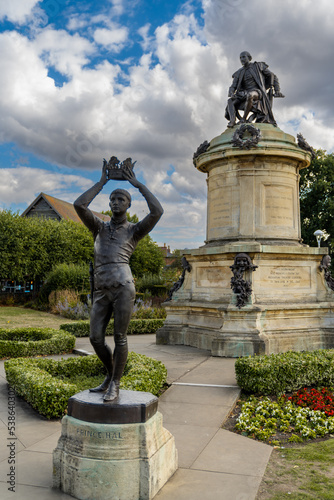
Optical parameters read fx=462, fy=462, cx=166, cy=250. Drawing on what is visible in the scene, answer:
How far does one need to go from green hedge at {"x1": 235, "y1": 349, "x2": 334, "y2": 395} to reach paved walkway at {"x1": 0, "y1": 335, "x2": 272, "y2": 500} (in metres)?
0.36

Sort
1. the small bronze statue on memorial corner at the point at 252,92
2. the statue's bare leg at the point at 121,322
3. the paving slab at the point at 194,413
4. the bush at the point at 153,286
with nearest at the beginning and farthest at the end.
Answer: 1. the statue's bare leg at the point at 121,322
2. the paving slab at the point at 194,413
3. the small bronze statue on memorial corner at the point at 252,92
4. the bush at the point at 153,286

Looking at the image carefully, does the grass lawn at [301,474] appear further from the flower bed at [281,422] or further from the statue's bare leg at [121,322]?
the statue's bare leg at [121,322]

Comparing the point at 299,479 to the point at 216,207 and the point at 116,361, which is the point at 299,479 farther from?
the point at 216,207

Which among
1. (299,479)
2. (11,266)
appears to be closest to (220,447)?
(299,479)

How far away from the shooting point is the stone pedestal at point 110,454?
4031mm

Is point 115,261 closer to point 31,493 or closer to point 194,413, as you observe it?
point 31,493

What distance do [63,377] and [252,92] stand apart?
926cm

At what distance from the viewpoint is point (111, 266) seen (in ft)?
15.3

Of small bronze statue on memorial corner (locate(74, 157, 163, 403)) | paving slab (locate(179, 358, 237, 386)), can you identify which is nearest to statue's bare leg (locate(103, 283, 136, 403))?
small bronze statue on memorial corner (locate(74, 157, 163, 403))

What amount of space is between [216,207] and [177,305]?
9.83 ft

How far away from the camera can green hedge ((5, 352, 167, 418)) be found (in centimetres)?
648

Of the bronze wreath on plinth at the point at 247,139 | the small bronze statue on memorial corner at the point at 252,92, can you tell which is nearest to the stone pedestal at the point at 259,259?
the bronze wreath on plinth at the point at 247,139

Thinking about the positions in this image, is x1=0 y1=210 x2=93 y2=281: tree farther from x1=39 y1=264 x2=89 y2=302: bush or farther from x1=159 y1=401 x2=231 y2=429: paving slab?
x1=159 y1=401 x2=231 y2=429: paving slab

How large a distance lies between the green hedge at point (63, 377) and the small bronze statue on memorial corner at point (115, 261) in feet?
5.99
